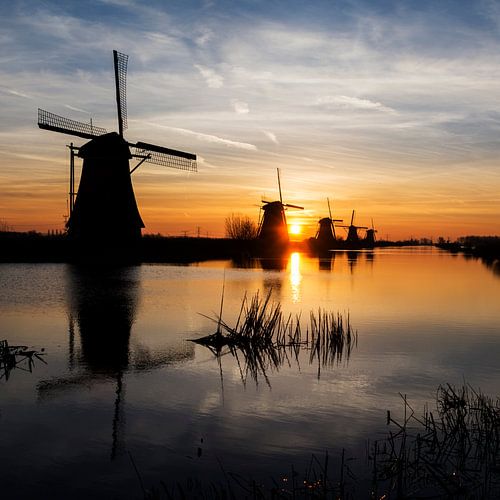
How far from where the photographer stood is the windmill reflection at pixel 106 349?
9727 millimetres

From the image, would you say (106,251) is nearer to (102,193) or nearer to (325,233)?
(102,193)

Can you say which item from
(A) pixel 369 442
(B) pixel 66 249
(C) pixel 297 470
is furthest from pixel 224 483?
(B) pixel 66 249

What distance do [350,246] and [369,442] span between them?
5397 inches

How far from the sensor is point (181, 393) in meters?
9.61

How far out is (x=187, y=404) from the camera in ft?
29.3

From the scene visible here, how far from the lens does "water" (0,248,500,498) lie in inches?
258

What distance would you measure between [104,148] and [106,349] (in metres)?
28.2

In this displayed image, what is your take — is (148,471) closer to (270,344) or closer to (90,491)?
(90,491)

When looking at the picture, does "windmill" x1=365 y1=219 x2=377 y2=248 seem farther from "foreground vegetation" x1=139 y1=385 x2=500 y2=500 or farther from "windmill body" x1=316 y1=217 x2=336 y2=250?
"foreground vegetation" x1=139 y1=385 x2=500 y2=500

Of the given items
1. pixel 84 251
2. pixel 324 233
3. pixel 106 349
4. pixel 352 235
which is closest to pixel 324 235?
pixel 324 233

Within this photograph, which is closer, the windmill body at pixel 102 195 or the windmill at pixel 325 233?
the windmill body at pixel 102 195

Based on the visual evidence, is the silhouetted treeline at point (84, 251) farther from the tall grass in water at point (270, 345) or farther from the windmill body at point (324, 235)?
the windmill body at point (324, 235)

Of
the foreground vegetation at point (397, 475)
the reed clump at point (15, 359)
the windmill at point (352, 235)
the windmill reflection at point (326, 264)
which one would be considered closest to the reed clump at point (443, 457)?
the foreground vegetation at point (397, 475)

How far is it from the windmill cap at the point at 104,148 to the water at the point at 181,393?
19.4m
